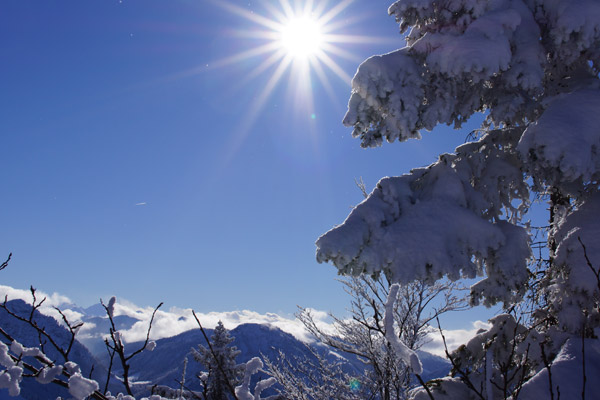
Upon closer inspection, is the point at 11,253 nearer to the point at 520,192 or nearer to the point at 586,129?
the point at 586,129

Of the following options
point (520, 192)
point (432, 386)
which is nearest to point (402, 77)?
point (520, 192)

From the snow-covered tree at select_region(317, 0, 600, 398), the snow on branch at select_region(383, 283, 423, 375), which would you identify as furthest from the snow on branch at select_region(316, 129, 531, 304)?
the snow on branch at select_region(383, 283, 423, 375)

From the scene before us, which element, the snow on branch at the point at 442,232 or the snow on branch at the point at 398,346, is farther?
the snow on branch at the point at 442,232

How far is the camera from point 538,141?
163 inches

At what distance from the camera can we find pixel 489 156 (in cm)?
555

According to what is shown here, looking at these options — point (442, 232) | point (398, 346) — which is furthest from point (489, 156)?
point (398, 346)

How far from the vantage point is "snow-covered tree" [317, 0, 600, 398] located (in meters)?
4.09

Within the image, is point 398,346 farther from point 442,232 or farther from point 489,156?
point 489,156

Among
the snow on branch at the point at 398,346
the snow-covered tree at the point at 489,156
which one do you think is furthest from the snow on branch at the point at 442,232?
the snow on branch at the point at 398,346

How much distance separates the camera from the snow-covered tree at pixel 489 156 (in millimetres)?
4086

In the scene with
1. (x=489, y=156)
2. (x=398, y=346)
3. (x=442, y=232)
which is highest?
(x=489, y=156)

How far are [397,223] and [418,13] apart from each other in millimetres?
3094

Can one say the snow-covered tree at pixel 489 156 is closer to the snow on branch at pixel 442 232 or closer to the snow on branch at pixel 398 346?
the snow on branch at pixel 442 232

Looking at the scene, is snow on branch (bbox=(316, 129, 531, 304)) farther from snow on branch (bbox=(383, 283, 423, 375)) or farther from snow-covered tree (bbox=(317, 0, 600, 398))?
snow on branch (bbox=(383, 283, 423, 375))
